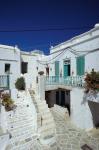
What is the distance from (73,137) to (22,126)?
12.2ft

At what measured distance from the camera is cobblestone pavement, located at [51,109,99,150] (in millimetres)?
9252

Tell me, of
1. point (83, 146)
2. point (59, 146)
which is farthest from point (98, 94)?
point (59, 146)

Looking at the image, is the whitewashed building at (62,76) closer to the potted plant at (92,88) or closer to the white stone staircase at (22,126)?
the white stone staircase at (22,126)

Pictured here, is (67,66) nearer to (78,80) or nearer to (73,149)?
(78,80)

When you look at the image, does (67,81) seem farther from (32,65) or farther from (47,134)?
(32,65)

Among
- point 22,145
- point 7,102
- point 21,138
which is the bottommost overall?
point 22,145

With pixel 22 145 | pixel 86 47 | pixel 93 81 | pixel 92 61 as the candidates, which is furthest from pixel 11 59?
pixel 93 81

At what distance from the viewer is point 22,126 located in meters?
10.1

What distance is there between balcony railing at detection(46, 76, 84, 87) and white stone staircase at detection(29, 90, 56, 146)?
222cm

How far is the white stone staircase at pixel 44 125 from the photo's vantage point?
9.64 meters

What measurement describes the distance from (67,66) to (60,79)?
222 cm

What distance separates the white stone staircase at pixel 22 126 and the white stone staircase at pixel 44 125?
38cm

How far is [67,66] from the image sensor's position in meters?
15.6

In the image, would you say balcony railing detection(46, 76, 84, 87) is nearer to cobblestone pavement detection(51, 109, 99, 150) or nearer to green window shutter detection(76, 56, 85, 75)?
green window shutter detection(76, 56, 85, 75)
